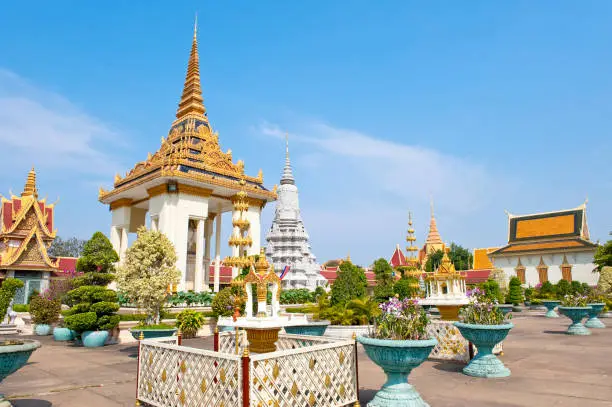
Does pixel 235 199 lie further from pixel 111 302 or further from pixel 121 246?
pixel 111 302

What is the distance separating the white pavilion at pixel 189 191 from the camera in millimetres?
26688

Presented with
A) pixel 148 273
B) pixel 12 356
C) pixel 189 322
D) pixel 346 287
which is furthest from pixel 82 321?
pixel 346 287

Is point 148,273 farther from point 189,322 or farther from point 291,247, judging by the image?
point 291,247

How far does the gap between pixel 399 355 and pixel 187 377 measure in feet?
9.42

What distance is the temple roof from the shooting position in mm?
53062

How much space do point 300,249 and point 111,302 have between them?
30965 mm

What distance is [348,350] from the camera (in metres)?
6.44

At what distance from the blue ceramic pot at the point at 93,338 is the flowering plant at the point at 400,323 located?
11958 mm

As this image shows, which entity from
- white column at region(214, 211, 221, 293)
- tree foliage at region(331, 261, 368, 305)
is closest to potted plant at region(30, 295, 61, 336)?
white column at region(214, 211, 221, 293)

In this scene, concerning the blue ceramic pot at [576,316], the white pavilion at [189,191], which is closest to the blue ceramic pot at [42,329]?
the white pavilion at [189,191]

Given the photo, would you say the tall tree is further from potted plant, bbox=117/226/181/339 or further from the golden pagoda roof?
potted plant, bbox=117/226/181/339

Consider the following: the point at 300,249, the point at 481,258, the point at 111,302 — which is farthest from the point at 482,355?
the point at 481,258

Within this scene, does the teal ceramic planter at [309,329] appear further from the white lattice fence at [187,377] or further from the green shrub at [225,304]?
the green shrub at [225,304]

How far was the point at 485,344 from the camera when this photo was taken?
28.9ft
